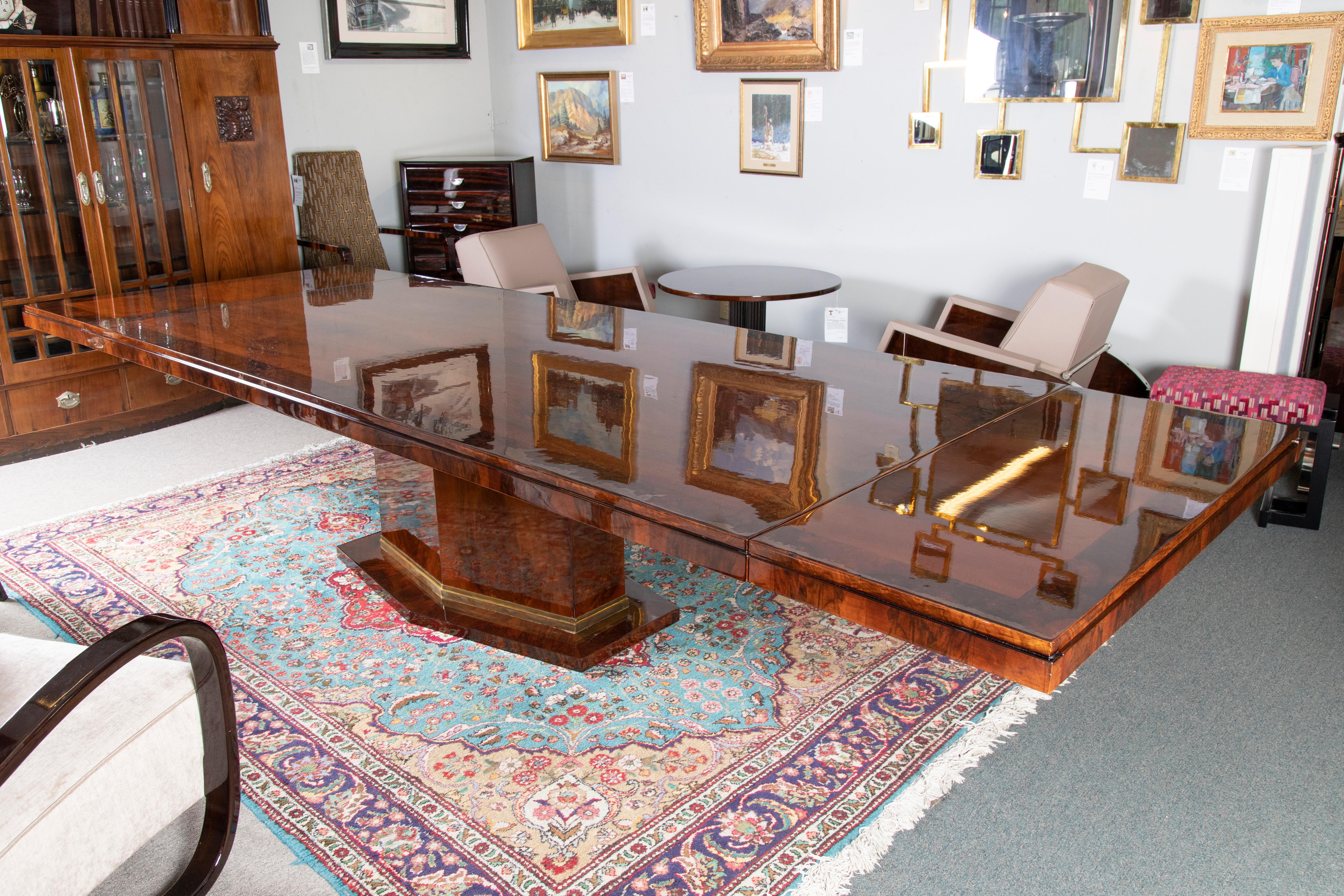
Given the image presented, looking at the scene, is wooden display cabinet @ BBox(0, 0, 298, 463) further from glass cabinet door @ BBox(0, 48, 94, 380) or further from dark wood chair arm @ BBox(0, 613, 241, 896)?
dark wood chair arm @ BBox(0, 613, 241, 896)

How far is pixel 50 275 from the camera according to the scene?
433 cm

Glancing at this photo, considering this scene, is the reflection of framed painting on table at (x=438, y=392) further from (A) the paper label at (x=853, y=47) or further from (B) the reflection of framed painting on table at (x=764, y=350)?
(A) the paper label at (x=853, y=47)

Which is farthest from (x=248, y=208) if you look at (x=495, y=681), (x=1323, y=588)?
(x=1323, y=588)

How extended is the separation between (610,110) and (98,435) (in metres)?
3.24

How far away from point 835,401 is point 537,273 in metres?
2.77

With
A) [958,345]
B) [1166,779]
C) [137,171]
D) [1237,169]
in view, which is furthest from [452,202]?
[1166,779]

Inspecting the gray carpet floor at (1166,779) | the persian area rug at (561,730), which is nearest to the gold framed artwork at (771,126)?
the persian area rug at (561,730)

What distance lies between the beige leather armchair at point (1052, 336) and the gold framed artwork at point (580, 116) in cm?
277

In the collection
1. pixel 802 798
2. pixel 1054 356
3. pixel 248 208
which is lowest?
pixel 802 798

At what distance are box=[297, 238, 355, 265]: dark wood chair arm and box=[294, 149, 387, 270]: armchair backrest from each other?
0.24 m

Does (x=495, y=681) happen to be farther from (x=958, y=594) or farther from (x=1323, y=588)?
(x=1323, y=588)

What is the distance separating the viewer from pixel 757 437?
204 cm

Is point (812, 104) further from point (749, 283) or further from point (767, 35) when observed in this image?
point (749, 283)

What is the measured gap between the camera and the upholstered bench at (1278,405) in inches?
135
